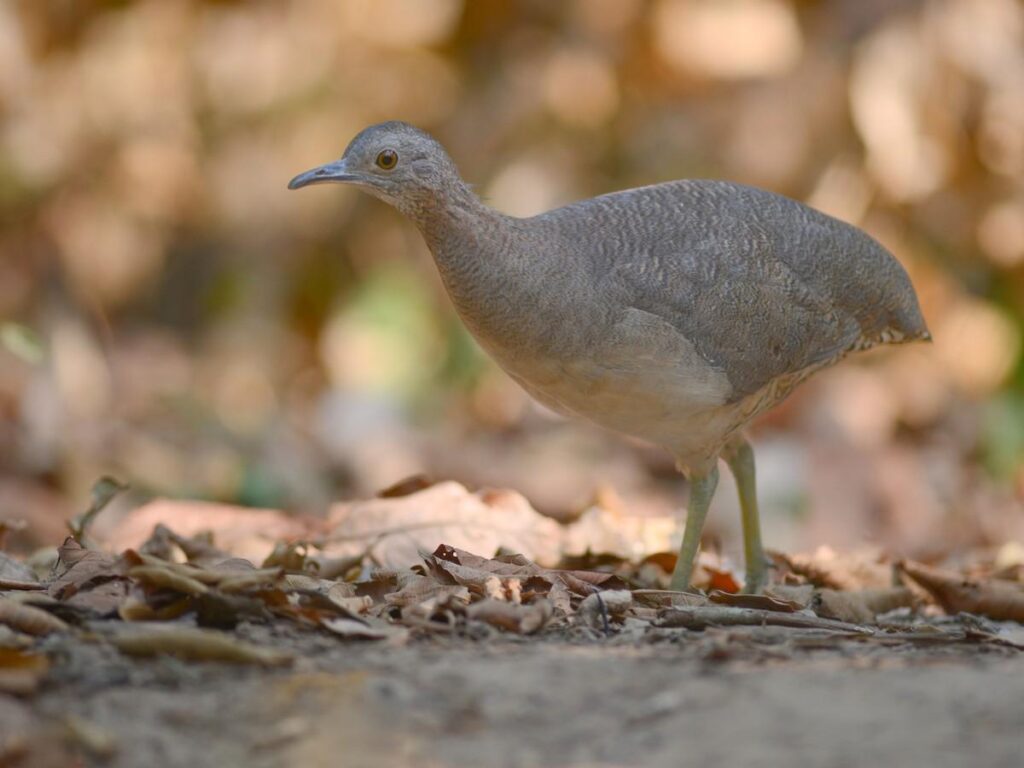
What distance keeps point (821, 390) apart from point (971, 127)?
2.45 meters

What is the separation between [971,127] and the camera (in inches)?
464

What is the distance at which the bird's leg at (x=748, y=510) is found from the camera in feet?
21.7

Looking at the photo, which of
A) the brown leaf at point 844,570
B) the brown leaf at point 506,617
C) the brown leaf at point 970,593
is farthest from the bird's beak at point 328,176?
the brown leaf at point 970,593

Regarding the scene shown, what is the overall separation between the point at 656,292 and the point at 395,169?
1143mm

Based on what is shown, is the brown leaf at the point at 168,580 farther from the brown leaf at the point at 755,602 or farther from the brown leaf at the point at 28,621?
the brown leaf at the point at 755,602

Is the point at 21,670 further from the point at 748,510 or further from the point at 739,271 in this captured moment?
the point at 748,510

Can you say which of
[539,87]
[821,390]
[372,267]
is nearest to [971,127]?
[821,390]

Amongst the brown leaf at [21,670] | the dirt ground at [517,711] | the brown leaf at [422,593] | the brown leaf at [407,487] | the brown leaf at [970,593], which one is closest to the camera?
the dirt ground at [517,711]

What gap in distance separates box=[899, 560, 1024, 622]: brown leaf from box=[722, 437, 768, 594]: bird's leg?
0.64 m

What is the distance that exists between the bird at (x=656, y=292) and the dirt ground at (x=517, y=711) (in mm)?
1795

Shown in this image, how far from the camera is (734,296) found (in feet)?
19.4

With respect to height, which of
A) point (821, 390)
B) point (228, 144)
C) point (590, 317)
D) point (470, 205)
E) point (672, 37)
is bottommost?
point (590, 317)

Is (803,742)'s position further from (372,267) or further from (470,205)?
(372,267)

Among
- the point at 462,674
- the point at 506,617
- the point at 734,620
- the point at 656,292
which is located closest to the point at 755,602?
the point at 734,620
